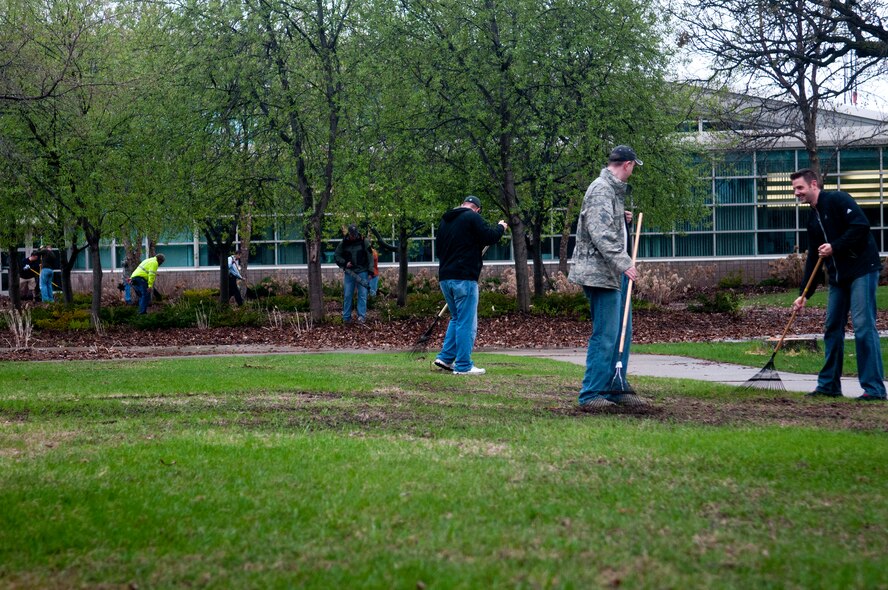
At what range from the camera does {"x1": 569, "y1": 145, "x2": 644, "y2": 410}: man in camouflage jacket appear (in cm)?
820

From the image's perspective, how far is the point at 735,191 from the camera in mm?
38406

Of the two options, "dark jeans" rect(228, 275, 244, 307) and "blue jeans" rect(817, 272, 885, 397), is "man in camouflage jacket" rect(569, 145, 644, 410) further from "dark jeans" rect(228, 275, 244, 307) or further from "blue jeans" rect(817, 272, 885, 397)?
Answer: "dark jeans" rect(228, 275, 244, 307)

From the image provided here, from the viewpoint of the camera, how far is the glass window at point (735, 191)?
38.3m

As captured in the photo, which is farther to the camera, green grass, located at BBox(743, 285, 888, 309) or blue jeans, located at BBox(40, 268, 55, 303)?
blue jeans, located at BBox(40, 268, 55, 303)

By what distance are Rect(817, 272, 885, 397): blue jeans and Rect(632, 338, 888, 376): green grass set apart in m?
2.52

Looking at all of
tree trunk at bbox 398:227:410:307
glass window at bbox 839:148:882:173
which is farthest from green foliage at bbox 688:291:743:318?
glass window at bbox 839:148:882:173

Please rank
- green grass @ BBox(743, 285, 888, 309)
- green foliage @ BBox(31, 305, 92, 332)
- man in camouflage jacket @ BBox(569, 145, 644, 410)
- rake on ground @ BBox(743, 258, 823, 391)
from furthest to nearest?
green grass @ BBox(743, 285, 888, 309)
green foliage @ BBox(31, 305, 92, 332)
rake on ground @ BBox(743, 258, 823, 391)
man in camouflage jacket @ BBox(569, 145, 644, 410)

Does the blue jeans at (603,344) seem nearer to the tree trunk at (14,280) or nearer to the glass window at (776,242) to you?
the tree trunk at (14,280)

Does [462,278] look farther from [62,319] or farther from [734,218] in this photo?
[734,218]

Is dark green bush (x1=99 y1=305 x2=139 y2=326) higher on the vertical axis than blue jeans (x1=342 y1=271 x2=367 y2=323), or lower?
lower

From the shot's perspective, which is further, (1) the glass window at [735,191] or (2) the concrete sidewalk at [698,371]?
(1) the glass window at [735,191]

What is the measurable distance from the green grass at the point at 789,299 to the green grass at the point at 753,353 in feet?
31.2

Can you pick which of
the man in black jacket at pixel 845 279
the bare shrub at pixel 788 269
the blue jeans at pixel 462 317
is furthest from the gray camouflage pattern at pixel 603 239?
the bare shrub at pixel 788 269

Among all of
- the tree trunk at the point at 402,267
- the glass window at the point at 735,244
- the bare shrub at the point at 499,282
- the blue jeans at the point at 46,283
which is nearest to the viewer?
the tree trunk at the point at 402,267
